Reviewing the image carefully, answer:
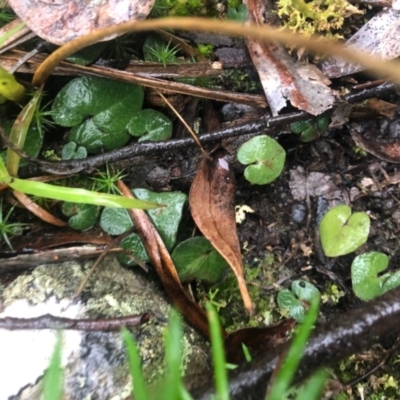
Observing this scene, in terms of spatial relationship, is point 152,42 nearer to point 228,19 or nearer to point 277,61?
point 228,19

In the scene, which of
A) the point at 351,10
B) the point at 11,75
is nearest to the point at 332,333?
the point at 351,10

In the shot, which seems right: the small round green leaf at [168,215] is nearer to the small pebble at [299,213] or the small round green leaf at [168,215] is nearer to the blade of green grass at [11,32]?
the small pebble at [299,213]

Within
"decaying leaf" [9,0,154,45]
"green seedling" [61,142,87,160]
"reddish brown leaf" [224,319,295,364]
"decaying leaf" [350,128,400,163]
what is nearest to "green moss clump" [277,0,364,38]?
"decaying leaf" [350,128,400,163]

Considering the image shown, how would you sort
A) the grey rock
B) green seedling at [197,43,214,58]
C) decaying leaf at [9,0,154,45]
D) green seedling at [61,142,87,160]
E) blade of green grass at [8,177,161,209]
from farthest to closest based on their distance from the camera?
1. green seedling at [197,43,214,58]
2. green seedling at [61,142,87,160]
3. decaying leaf at [9,0,154,45]
4. blade of green grass at [8,177,161,209]
5. the grey rock

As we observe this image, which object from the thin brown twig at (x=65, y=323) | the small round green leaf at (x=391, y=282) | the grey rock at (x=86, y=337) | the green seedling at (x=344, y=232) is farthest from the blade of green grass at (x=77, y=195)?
the small round green leaf at (x=391, y=282)

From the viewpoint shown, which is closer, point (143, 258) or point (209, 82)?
point (143, 258)

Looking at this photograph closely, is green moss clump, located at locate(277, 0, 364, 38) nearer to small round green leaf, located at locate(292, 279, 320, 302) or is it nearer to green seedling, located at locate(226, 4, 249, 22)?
green seedling, located at locate(226, 4, 249, 22)
